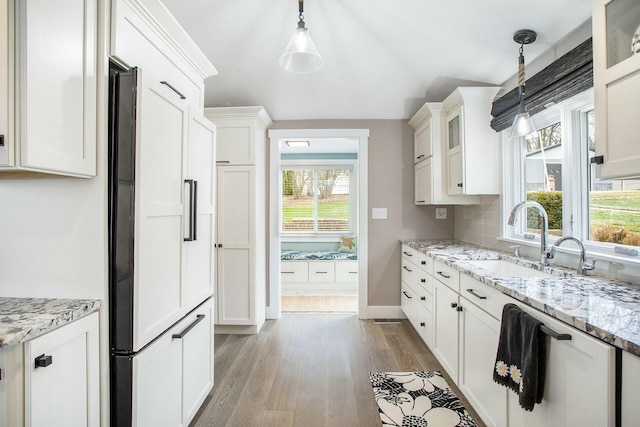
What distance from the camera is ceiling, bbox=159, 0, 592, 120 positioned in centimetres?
210

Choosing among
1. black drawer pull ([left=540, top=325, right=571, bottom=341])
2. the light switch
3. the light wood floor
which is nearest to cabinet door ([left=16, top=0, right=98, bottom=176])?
the light wood floor

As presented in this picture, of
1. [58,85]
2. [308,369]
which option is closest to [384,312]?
[308,369]

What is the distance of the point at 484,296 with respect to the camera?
5.50 feet

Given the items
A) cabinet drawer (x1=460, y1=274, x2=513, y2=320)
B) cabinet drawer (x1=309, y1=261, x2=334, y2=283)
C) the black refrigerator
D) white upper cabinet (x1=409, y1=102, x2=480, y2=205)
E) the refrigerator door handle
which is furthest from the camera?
cabinet drawer (x1=309, y1=261, x2=334, y2=283)

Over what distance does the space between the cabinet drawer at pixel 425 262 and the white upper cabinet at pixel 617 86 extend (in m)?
1.43

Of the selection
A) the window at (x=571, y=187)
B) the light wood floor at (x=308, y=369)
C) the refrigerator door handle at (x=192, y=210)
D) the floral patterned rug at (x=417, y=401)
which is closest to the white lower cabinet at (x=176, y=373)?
the light wood floor at (x=308, y=369)

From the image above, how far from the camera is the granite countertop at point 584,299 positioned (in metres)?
0.96

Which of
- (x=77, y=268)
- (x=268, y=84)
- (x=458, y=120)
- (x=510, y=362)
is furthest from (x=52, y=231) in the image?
(x=458, y=120)

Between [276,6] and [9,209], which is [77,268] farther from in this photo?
[276,6]

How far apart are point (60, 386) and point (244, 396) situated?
1324 millimetres

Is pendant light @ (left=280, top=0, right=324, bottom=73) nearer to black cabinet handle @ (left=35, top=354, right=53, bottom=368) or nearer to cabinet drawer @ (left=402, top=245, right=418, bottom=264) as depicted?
black cabinet handle @ (left=35, top=354, right=53, bottom=368)

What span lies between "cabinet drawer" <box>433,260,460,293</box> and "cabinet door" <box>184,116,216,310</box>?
1.56 meters

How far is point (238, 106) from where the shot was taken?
3.37m

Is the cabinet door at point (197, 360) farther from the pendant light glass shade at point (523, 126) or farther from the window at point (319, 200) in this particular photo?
the window at point (319, 200)
